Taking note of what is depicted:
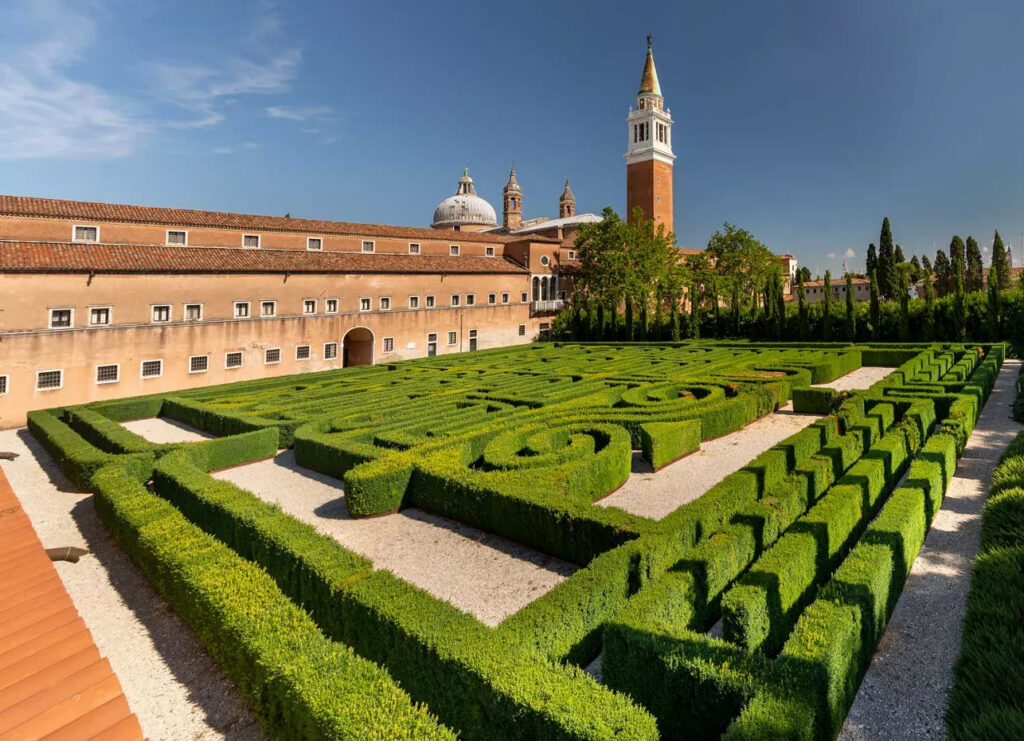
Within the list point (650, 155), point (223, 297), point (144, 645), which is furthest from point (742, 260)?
point (144, 645)

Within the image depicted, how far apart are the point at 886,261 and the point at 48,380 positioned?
3268 inches

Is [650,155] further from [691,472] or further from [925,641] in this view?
[925,641]

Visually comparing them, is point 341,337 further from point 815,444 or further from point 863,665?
point 863,665

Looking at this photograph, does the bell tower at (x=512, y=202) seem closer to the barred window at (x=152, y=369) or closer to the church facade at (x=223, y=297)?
the church facade at (x=223, y=297)

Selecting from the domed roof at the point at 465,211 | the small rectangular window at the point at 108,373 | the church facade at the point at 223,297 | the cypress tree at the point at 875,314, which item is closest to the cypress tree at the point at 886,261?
the cypress tree at the point at 875,314

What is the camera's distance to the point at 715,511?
7789mm

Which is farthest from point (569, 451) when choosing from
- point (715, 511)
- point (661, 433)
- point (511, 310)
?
point (511, 310)

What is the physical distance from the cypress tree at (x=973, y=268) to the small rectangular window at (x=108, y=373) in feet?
303

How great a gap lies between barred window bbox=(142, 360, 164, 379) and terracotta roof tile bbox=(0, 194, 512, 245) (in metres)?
9.86

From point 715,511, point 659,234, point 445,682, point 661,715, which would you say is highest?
point 659,234

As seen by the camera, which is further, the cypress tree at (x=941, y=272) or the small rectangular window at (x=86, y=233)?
the cypress tree at (x=941, y=272)

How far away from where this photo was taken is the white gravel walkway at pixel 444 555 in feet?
23.8

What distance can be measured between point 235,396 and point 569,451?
681 inches

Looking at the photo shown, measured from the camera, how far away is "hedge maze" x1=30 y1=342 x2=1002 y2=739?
4352 millimetres
